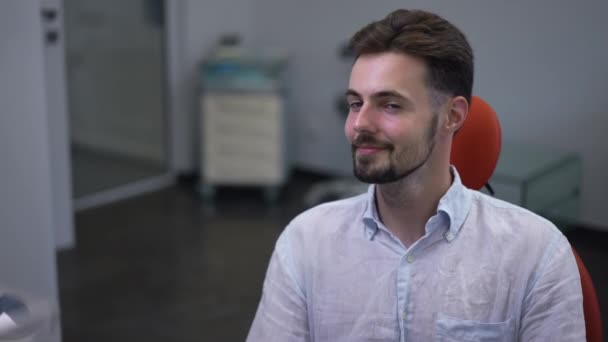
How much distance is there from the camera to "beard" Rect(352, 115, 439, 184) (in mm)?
1346

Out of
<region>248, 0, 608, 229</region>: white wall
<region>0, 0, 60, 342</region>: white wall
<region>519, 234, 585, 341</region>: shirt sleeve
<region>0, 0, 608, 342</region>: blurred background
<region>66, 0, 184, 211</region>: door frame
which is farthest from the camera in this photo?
<region>66, 0, 184, 211</region>: door frame

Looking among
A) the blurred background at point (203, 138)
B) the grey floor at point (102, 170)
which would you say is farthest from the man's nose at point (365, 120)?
the grey floor at point (102, 170)

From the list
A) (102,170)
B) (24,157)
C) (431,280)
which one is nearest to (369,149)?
(431,280)

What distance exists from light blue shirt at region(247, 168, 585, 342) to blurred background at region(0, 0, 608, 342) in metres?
0.77

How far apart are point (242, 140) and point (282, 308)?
9.97 ft

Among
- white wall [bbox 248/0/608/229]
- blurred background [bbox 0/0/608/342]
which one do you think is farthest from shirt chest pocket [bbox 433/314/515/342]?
white wall [bbox 248/0/608/229]

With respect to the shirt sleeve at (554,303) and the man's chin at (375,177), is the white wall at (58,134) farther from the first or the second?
the shirt sleeve at (554,303)

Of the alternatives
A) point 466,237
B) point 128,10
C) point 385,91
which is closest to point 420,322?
point 466,237

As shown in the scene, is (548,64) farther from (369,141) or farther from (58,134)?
(369,141)

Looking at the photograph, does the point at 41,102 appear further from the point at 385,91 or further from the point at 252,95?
the point at 252,95

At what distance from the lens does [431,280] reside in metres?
1.41

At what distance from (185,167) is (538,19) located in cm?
230

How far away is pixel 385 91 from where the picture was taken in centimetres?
135

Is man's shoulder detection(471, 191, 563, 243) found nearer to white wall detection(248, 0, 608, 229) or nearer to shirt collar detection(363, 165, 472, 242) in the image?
shirt collar detection(363, 165, 472, 242)
